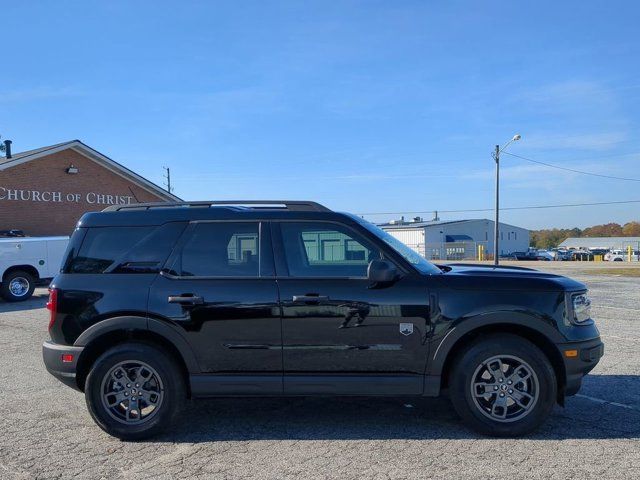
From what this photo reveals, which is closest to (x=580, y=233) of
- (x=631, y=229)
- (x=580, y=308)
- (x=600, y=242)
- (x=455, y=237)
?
(x=631, y=229)

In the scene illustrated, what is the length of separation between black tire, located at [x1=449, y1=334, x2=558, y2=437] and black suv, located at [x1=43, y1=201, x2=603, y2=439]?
0.4 inches

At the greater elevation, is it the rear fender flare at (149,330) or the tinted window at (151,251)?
the tinted window at (151,251)

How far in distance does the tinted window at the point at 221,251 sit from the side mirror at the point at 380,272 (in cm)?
99

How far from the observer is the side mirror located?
4.23 m

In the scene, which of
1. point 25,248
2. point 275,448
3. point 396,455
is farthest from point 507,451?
point 25,248

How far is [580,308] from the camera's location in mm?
4496

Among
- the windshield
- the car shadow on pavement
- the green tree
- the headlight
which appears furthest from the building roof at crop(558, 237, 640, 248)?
the windshield

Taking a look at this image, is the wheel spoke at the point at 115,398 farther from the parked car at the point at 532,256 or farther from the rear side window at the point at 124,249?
the parked car at the point at 532,256

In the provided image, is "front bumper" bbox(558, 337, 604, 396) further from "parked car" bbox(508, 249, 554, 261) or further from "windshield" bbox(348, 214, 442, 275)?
"parked car" bbox(508, 249, 554, 261)

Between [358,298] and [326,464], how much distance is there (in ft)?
4.19

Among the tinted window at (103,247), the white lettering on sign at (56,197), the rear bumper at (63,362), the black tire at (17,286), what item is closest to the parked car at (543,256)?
the white lettering on sign at (56,197)

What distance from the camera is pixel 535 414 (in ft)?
14.2

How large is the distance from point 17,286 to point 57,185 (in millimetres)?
11791

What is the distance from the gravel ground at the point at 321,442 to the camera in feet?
12.5
